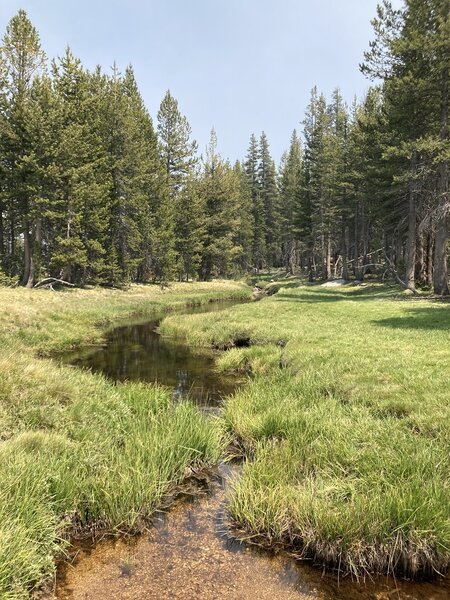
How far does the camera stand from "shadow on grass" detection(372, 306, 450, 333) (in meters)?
18.7

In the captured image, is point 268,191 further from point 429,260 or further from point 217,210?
point 429,260

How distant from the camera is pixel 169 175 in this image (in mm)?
64875

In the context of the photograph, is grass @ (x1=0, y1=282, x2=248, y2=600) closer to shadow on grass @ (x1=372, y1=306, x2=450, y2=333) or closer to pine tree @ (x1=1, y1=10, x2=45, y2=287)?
shadow on grass @ (x1=372, y1=306, x2=450, y2=333)

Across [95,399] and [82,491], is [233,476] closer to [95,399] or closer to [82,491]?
[82,491]

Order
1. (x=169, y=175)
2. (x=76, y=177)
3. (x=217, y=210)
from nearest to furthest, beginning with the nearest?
(x=76, y=177), (x=169, y=175), (x=217, y=210)

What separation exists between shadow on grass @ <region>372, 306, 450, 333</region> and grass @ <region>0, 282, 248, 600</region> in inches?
493

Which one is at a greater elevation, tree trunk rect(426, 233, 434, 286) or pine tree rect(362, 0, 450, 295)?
pine tree rect(362, 0, 450, 295)

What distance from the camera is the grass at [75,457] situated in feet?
17.7

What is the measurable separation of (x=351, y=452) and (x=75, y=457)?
4866 mm

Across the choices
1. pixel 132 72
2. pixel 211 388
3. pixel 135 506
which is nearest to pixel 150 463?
pixel 135 506

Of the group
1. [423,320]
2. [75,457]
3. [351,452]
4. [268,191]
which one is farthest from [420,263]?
[268,191]

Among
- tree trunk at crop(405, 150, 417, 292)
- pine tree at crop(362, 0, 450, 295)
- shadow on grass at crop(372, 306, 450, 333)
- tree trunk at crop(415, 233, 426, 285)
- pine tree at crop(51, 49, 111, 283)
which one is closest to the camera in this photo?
shadow on grass at crop(372, 306, 450, 333)

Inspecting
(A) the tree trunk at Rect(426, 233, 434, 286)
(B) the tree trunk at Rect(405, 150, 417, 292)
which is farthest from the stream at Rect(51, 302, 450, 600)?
(A) the tree trunk at Rect(426, 233, 434, 286)

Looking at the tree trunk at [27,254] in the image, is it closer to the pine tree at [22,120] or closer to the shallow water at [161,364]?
the pine tree at [22,120]
